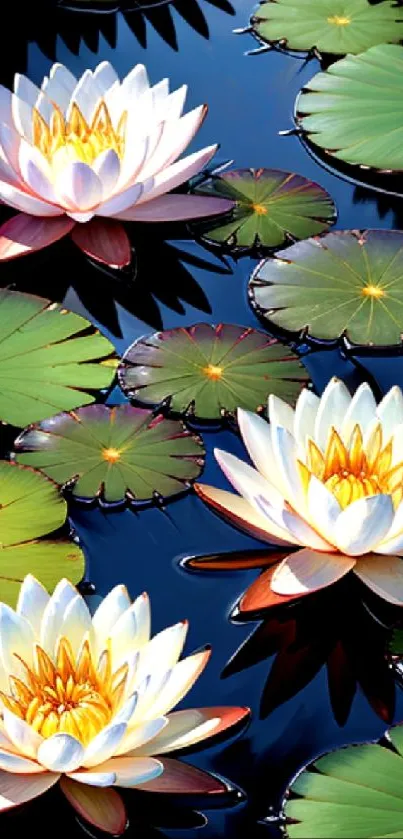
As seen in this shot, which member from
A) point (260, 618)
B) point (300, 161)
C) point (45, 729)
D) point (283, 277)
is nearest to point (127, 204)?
point (283, 277)

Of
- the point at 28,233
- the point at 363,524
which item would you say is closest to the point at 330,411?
the point at 363,524

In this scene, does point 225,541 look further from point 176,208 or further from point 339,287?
point 176,208

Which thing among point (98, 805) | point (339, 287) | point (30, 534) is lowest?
point (98, 805)

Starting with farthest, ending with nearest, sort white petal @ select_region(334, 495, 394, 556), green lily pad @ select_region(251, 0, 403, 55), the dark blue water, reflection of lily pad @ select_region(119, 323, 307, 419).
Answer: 1. green lily pad @ select_region(251, 0, 403, 55)
2. reflection of lily pad @ select_region(119, 323, 307, 419)
3. white petal @ select_region(334, 495, 394, 556)
4. the dark blue water

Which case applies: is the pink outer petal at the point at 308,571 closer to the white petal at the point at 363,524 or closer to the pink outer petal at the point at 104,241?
the white petal at the point at 363,524

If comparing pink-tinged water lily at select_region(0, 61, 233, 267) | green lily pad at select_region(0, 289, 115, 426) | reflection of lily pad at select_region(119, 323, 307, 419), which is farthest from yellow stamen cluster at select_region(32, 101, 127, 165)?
reflection of lily pad at select_region(119, 323, 307, 419)

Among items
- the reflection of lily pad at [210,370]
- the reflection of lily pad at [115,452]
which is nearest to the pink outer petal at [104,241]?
the reflection of lily pad at [210,370]

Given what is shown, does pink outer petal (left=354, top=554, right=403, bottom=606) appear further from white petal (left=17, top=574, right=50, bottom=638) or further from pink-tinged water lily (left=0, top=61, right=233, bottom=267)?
pink-tinged water lily (left=0, top=61, right=233, bottom=267)
